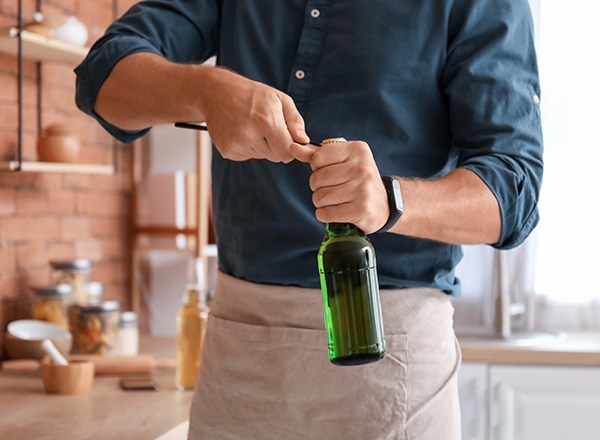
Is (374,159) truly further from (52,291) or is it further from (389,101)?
(52,291)

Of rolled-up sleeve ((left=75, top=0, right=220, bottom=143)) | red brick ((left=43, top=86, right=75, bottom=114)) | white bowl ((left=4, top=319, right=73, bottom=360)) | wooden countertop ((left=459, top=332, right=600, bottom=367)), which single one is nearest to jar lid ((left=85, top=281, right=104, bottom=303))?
white bowl ((left=4, top=319, right=73, bottom=360))

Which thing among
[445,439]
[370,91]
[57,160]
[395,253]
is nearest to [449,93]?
[370,91]

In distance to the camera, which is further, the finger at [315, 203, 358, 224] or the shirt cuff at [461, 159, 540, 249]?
the shirt cuff at [461, 159, 540, 249]

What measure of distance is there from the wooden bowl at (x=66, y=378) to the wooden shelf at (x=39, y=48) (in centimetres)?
75

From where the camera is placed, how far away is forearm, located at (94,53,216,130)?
111cm

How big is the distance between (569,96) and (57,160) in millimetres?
1445

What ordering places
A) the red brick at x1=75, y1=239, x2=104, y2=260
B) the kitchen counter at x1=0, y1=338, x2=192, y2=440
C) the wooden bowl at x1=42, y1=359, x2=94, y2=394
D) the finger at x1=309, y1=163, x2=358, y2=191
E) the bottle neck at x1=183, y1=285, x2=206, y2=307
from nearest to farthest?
the finger at x1=309, y1=163, x2=358, y2=191, the kitchen counter at x1=0, y1=338, x2=192, y2=440, the wooden bowl at x1=42, y1=359, x2=94, y2=394, the bottle neck at x1=183, y1=285, x2=206, y2=307, the red brick at x1=75, y1=239, x2=104, y2=260

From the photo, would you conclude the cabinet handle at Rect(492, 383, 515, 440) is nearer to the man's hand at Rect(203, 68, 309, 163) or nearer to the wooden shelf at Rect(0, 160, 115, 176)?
the wooden shelf at Rect(0, 160, 115, 176)

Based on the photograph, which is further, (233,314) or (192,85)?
(233,314)

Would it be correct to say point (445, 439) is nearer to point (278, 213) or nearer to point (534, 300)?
point (278, 213)

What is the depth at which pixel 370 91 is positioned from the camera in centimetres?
123

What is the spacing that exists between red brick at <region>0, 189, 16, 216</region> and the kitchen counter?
1.34ft

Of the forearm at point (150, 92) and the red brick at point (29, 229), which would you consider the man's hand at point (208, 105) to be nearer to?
the forearm at point (150, 92)

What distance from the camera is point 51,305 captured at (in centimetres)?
229
